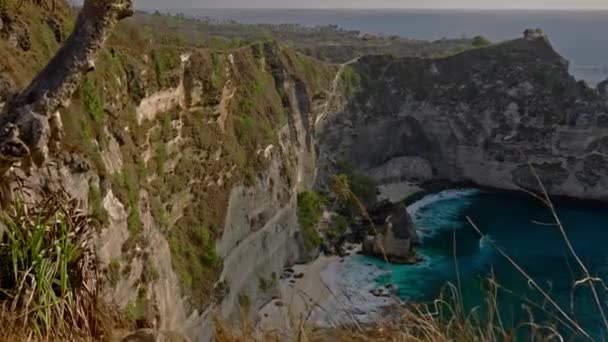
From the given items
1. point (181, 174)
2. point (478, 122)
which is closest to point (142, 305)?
point (181, 174)

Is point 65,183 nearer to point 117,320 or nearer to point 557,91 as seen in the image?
point 117,320

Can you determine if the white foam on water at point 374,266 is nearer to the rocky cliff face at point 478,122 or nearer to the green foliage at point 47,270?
the rocky cliff face at point 478,122

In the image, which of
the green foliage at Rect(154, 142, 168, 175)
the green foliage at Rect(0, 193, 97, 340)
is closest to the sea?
the green foliage at Rect(154, 142, 168, 175)

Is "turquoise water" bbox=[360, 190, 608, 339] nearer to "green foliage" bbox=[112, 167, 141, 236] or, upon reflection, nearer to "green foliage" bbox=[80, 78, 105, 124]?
"green foliage" bbox=[112, 167, 141, 236]

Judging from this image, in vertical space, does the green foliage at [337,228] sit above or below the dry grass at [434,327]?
below

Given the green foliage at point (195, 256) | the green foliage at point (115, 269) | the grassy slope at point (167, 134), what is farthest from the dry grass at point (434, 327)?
the green foliage at point (195, 256)

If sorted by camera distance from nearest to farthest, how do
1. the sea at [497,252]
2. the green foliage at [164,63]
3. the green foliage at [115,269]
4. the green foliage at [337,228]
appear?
the green foliage at [115,269], the green foliage at [164,63], the sea at [497,252], the green foliage at [337,228]
